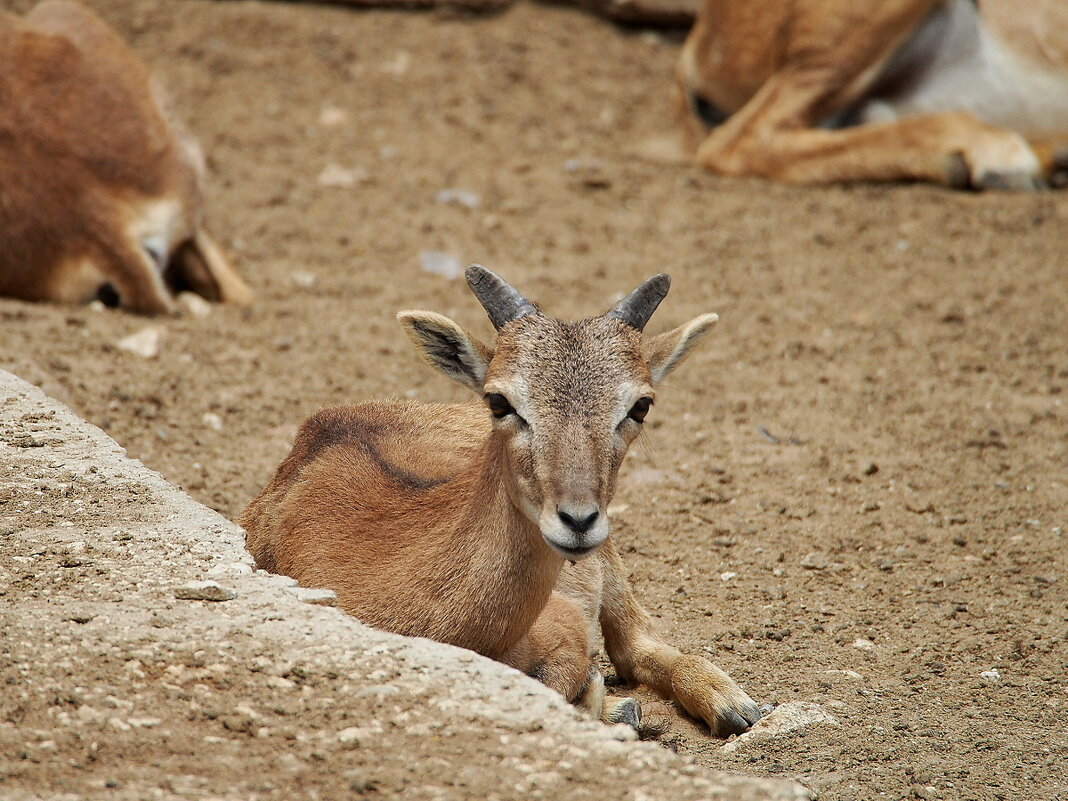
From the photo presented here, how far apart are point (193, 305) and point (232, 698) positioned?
14.2ft

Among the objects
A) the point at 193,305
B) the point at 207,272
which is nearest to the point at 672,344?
the point at 193,305

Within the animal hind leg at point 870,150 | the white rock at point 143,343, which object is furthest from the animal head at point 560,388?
the animal hind leg at point 870,150

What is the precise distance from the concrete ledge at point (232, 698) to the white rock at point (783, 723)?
2.99ft

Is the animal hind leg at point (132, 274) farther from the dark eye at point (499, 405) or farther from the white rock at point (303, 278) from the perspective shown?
the dark eye at point (499, 405)

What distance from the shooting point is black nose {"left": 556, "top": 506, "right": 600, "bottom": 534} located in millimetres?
3703

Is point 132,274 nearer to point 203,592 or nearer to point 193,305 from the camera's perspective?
point 193,305

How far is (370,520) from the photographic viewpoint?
443 centimetres

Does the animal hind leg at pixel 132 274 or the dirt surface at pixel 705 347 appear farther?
the animal hind leg at pixel 132 274

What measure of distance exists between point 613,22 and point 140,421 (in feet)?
22.3

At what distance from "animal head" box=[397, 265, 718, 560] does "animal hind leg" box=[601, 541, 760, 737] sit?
0.84 meters

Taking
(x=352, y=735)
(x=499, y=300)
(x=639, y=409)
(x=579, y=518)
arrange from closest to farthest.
Result: (x=352, y=735), (x=579, y=518), (x=639, y=409), (x=499, y=300)

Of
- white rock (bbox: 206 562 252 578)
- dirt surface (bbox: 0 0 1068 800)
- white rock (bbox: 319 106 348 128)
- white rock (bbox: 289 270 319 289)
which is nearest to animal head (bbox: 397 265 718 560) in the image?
white rock (bbox: 206 562 252 578)

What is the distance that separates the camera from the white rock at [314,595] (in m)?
3.81

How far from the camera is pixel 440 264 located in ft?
26.4
